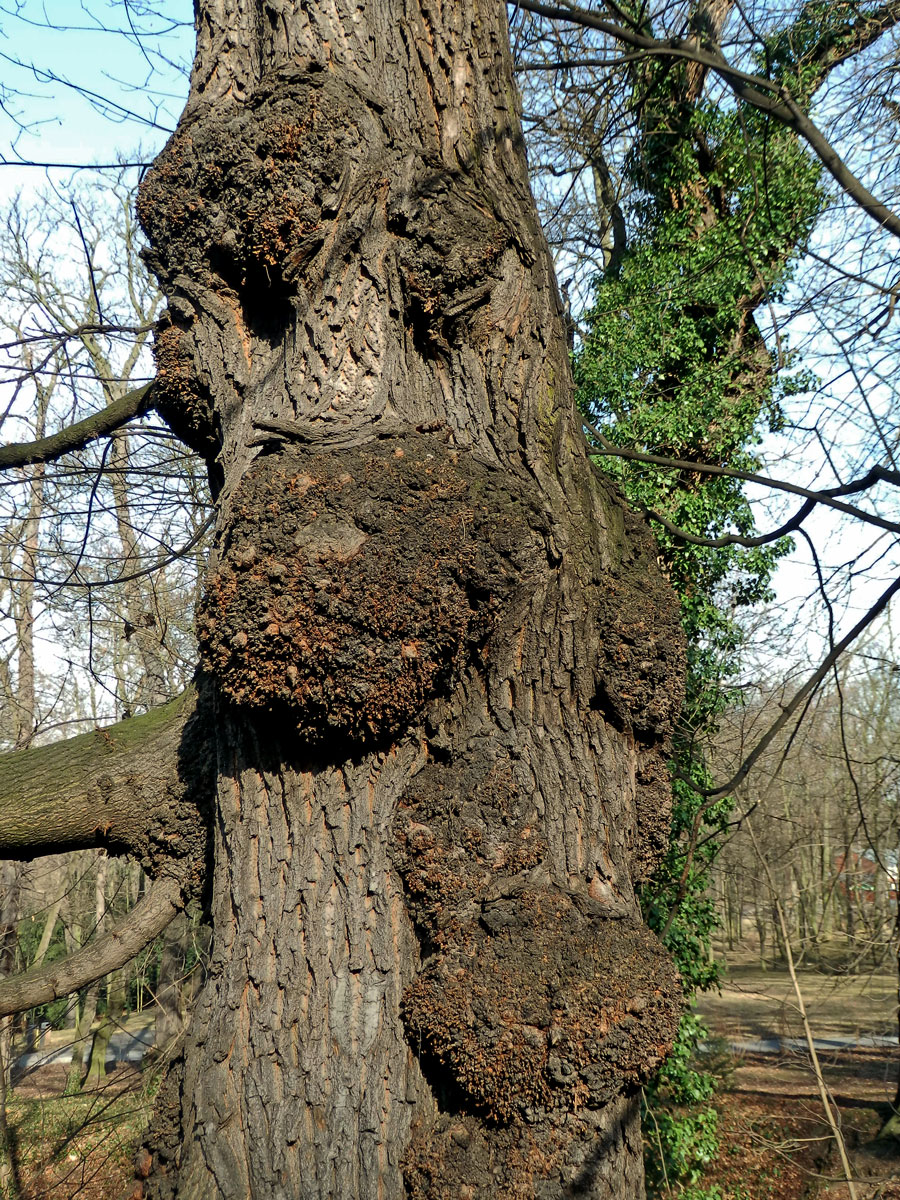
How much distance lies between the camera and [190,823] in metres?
2.51

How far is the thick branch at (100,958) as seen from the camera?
7.64 ft

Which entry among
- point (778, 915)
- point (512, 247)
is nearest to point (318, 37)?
point (512, 247)

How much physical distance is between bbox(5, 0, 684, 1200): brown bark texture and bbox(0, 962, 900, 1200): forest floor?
3388mm

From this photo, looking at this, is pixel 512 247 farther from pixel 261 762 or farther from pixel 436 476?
pixel 261 762

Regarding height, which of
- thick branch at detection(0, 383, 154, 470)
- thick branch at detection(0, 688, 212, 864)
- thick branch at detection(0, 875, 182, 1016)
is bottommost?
thick branch at detection(0, 875, 182, 1016)

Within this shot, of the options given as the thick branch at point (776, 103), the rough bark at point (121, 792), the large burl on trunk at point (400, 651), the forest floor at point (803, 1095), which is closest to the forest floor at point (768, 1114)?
the forest floor at point (803, 1095)

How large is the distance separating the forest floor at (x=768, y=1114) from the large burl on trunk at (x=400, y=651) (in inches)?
133

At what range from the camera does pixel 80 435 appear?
326 cm

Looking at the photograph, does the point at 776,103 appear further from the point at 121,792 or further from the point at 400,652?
the point at 121,792

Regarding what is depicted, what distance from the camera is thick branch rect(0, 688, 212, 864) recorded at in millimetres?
2369

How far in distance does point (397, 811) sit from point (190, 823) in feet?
2.81

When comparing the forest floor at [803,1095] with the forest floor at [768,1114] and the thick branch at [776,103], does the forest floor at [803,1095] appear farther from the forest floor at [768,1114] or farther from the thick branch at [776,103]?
the thick branch at [776,103]

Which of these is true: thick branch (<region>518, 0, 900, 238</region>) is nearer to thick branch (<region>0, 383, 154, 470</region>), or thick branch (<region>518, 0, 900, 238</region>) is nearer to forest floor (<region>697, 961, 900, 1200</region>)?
thick branch (<region>0, 383, 154, 470</region>)

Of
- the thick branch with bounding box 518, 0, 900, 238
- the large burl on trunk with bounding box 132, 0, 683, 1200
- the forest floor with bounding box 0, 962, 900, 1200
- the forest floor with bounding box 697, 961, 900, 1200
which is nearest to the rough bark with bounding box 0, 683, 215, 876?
the large burl on trunk with bounding box 132, 0, 683, 1200
